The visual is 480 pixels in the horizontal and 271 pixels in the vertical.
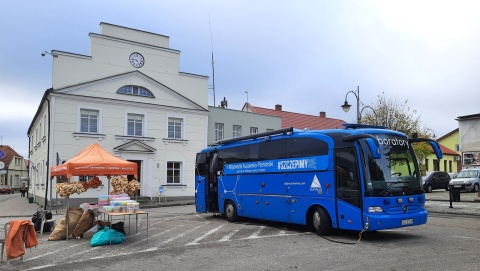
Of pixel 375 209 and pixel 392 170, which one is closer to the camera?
pixel 375 209

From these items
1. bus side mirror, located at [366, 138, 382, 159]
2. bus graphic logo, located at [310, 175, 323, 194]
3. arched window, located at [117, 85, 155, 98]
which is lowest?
bus graphic logo, located at [310, 175, 323, 194]

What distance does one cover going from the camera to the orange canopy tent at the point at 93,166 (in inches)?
498

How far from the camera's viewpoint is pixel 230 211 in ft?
55.9

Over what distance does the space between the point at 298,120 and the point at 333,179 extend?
115 feet

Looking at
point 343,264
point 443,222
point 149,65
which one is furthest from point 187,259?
point 149,65

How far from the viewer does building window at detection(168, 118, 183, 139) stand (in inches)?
1207

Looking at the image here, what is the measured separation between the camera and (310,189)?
1277cm

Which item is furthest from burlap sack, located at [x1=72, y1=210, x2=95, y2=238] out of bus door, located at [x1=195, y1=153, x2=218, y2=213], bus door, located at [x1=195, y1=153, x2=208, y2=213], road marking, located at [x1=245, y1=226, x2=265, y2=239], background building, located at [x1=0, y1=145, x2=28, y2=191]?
background building, located at [x1=0, y1=145, x2=28, y2=191]

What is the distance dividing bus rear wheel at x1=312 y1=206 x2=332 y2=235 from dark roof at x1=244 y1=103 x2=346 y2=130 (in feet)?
101

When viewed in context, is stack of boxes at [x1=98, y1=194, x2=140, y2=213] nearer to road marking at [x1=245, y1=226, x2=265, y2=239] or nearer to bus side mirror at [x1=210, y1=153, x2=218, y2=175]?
road marking at [x1=245, y1=226, x2=265, y2=239]

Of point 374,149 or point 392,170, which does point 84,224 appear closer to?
point 374,149

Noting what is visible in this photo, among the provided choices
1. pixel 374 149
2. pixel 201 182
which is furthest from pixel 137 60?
pixel 374 149

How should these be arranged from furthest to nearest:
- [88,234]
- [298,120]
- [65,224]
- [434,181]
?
1. [298,120]
2. [434,181]
3. [88,234]
4. [65,224]

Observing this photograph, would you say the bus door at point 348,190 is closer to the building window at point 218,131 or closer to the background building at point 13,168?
the building window at point 218,131
